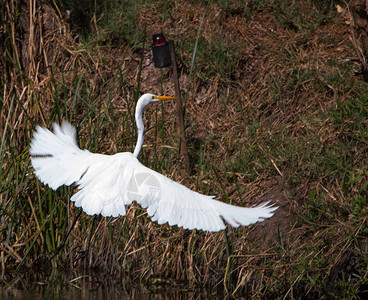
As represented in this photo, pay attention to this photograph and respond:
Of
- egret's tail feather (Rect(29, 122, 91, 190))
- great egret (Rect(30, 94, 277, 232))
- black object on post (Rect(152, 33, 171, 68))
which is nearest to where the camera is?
great egret (Rect(30, 94, 277, 232))

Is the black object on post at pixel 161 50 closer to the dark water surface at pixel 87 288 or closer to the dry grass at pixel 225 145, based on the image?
the dry grass at pixel 225 145

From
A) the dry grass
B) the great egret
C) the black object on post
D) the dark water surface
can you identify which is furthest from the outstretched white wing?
the black object on post

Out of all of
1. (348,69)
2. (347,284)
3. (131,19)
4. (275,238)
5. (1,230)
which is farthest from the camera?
(131,19)

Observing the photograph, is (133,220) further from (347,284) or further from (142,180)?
(347,284)

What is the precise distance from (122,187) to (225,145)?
193 cm

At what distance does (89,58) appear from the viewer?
6.55 m

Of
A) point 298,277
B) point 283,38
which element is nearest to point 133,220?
point 298,277

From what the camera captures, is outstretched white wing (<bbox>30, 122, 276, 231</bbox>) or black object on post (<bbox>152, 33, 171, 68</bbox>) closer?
outstretched white wing (<bbox>30, 122, 276, 231</bbox>)

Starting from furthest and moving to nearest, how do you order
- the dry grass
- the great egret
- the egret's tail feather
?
the dry grass → the egret's tail feather → the great egret

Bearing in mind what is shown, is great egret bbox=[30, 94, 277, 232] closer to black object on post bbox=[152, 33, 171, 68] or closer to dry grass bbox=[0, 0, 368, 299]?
dry grass bbox=[0, 0, 368, 299]

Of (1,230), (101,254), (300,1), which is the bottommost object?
(101,254)

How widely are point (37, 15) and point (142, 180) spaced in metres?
3.21

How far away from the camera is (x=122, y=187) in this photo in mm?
4008

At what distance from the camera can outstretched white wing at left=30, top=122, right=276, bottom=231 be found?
11.8 ft
